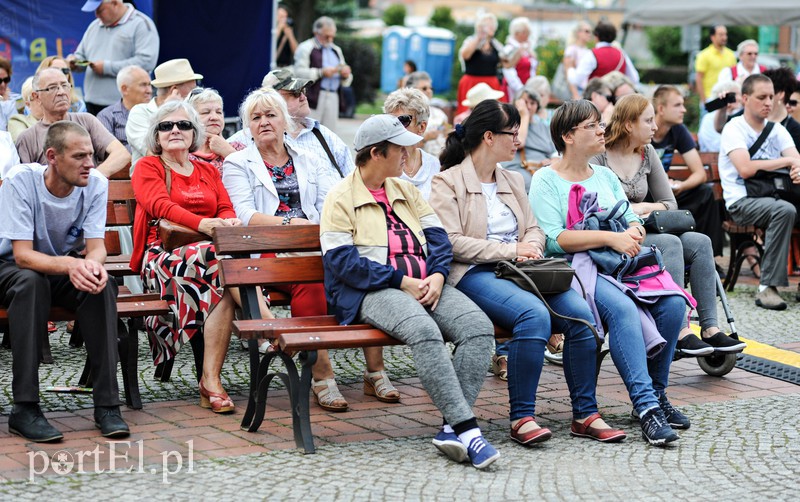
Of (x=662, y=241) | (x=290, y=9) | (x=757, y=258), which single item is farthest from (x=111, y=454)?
(x=290, y=9)

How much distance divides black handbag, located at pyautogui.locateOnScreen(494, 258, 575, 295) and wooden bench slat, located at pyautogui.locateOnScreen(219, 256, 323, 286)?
37.9 inches

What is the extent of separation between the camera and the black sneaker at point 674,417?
5.61 m

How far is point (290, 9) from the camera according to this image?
3328 centimetres

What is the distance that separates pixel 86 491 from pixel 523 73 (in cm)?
1180

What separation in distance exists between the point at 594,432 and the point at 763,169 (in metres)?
4.54

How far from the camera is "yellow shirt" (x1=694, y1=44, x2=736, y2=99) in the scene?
53.5 ft

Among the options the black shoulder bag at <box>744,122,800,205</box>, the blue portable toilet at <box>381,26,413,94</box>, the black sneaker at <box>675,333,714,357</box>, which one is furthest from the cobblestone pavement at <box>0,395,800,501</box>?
the blue portable toilet at <box>381,26,413,94</box>

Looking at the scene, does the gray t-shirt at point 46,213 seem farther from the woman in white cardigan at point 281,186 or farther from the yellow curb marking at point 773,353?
the yellow curb marking at point 773,353

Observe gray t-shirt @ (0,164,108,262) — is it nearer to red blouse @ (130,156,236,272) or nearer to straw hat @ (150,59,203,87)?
red blouse @ (130,156,236,272)

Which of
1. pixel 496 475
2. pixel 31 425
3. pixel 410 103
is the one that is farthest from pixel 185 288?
pixel 496 475

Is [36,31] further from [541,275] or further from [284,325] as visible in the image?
[541,275]

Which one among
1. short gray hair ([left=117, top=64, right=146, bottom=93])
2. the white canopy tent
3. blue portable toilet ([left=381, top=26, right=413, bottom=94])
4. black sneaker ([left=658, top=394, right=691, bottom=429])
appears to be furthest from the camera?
blue portable toilet ([left=381, top=26, right=413, bottom=94])

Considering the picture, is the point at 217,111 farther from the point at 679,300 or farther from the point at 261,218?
the point at 679,300

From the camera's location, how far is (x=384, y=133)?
544cm
